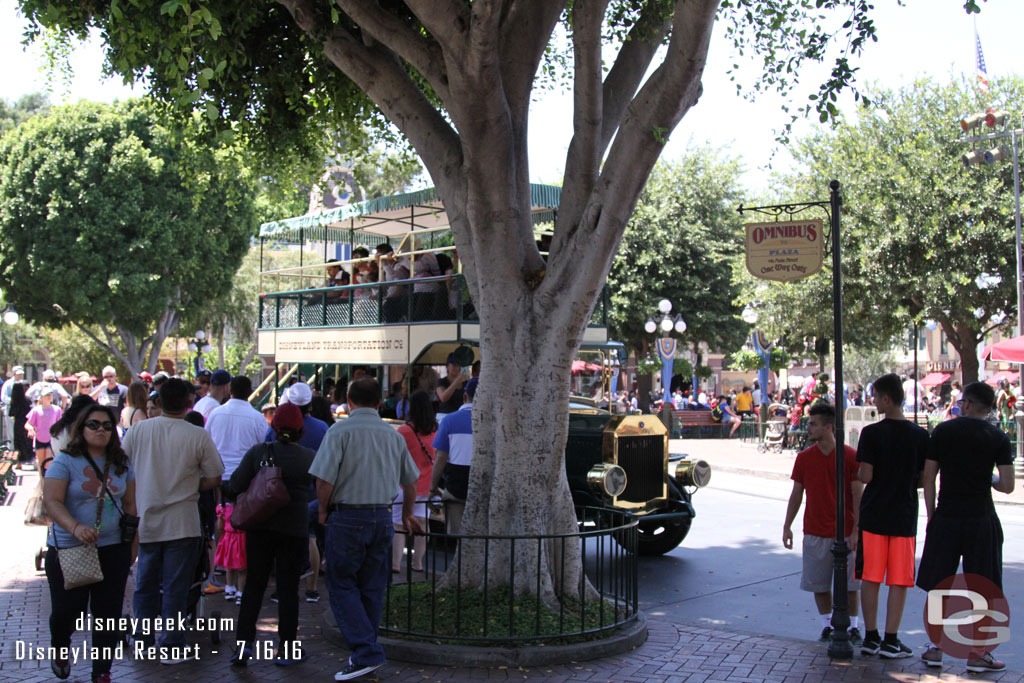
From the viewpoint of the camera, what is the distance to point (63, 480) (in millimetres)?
5359

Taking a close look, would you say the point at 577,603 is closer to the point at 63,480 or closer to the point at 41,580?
the point at 63,480

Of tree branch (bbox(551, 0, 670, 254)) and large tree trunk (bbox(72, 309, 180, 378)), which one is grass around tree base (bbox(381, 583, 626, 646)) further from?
large tree trunk (bbox(72, 309, 180, 378))

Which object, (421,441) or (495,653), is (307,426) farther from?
(495,653)

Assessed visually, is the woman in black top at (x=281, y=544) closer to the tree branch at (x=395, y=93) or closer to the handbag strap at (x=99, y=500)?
the handbag strap at (x=99, y=500)

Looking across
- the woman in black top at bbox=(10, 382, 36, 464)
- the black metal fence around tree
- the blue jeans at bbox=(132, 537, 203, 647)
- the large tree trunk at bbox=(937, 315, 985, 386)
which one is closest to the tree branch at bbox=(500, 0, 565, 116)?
the black metal fence around tree

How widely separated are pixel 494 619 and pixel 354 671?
44.0 inches

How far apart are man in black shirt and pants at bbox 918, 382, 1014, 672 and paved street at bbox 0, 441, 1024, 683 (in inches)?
24.1

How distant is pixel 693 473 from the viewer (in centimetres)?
1028

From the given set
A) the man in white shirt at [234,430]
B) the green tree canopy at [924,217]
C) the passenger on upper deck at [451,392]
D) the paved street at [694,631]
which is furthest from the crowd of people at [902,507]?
the green tree canopy at [924,217]

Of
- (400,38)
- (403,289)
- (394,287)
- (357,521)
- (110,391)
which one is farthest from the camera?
(110,391)

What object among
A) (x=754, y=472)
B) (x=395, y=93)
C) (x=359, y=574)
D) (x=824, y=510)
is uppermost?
(x=395, y=93)

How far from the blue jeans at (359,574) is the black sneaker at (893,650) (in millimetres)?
3310

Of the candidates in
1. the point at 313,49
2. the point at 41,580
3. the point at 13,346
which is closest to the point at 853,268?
the point at 313,49

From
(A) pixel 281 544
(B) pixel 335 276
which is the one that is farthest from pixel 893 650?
(B) pixel 335 276
